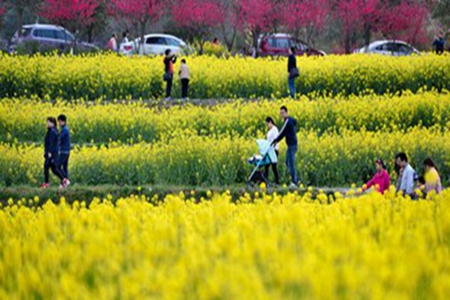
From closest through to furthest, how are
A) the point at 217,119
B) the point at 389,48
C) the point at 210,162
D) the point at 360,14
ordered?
the point at 210,162 → the point at 217,119 → the point at 360,14 → the point at 389,48

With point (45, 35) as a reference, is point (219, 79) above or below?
below

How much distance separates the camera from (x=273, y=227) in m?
7.53

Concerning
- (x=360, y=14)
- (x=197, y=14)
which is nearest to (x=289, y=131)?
(x=360, y=14)

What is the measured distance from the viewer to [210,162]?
19.2 metres

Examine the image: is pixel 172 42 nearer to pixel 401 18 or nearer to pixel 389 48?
pixel 389 48

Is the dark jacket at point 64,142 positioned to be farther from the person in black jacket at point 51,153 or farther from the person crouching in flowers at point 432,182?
the person crouching in flowers at point 432,182

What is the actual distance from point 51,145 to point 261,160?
4438 mm

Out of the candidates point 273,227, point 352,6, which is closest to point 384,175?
point 273,227

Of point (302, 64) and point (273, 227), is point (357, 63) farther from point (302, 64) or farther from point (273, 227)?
point (273, 227)

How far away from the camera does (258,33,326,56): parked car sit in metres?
39.9

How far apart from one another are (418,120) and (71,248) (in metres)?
19.0

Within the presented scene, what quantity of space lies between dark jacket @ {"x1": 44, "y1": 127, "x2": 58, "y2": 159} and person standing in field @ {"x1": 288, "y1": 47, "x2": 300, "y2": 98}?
36.2ft

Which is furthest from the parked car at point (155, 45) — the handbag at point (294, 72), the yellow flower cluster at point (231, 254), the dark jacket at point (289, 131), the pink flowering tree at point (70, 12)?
the yellow flower cluster at point (231, 254)

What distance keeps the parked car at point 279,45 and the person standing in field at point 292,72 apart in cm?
1194
